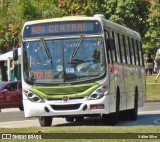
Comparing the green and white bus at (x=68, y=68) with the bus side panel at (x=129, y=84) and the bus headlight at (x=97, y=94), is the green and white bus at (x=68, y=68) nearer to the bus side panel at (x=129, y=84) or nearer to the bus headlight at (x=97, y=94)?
the bus headlight at (x=97, y=94)

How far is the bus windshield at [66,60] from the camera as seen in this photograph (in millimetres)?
22422

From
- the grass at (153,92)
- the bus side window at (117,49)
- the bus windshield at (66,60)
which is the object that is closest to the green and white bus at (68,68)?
the bus windshield at (66,60)

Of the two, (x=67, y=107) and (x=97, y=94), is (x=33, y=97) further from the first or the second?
(x=97, y=94)

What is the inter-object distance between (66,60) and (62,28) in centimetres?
106

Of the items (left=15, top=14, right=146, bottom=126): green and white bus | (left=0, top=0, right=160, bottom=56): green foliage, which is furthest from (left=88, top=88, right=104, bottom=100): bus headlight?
(left=0, top=0, right=160, bottom=56): green foliage

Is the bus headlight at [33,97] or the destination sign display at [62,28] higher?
the destination sign display at [62,28]

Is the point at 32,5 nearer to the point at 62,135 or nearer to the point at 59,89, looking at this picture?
the point at 59,89

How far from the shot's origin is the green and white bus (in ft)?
73.3

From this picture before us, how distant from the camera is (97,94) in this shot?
22.3m

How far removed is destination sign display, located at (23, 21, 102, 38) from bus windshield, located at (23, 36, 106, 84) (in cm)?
24

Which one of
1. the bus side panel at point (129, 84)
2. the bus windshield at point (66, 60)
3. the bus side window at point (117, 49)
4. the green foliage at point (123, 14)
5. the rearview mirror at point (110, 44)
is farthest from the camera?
the green foliage at point (123, 14)

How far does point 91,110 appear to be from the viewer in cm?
2227

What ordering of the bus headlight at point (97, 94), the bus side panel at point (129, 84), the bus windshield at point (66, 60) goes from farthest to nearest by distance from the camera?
the bus side panel at point (129, 84) → the bus windshield at point (66, 60) → the bus headlight at point (97, 94)

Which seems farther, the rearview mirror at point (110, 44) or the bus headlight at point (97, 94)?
the rearview mirror at point (110, 44)
